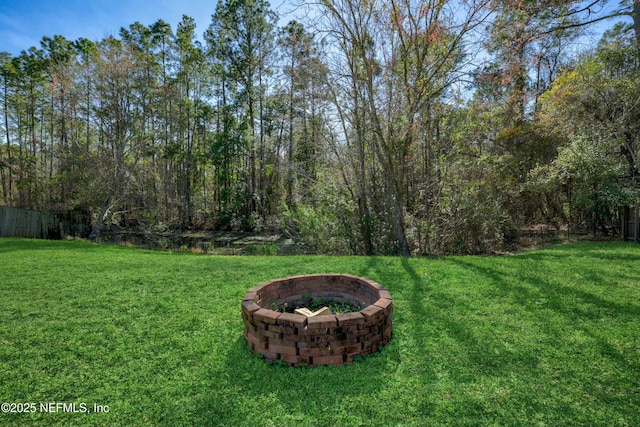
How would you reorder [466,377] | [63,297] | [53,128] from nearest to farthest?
[466,377], [63,297], [53,128]

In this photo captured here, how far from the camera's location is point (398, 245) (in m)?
6.10

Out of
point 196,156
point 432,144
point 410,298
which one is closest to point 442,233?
point 432,144

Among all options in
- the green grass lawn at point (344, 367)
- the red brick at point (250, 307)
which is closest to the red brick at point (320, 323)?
the green grass lawn at point (344, 367)

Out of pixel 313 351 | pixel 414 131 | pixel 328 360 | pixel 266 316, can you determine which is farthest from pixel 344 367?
pixel 414 131

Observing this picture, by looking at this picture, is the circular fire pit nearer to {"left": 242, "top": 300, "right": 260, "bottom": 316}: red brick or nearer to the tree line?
{"left": 242, "top": 300, "right": 260, "bottom": 316}: red brick

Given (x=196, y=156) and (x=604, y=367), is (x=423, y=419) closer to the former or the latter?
(x=604, y=367)

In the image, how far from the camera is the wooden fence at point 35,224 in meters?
9.20

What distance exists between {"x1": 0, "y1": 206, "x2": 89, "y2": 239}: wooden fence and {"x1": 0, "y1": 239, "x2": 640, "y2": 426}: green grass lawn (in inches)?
317

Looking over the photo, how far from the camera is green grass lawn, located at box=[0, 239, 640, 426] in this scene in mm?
1541

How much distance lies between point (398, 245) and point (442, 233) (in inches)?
39.2

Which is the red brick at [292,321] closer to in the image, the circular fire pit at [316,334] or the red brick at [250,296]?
the circular fire pit at [316,334]

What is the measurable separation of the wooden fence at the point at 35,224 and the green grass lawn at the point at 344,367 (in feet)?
26.4

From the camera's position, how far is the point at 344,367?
1.91 metres

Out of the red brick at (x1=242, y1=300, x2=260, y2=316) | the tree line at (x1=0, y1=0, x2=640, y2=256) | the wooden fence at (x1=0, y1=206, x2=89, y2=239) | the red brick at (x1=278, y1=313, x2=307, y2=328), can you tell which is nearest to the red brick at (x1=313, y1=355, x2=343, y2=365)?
the red brick at (x1=278, y1=313, x2=307, y2=328)
